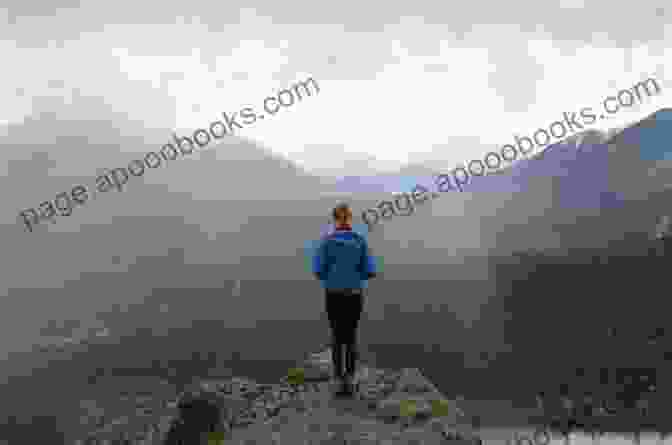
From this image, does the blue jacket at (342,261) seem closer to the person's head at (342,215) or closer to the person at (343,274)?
the person at (343,274)

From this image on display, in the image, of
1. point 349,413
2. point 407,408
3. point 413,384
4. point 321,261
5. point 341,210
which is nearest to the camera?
point 349,413

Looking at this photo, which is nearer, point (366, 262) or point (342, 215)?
point (342, 215)

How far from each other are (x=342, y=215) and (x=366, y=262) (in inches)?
40.1

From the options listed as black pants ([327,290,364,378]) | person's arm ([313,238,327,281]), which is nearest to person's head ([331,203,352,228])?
person's arm ([313,238,327,281])

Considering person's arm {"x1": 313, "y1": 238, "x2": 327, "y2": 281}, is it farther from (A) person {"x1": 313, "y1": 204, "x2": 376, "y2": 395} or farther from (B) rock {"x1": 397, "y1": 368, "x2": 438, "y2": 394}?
(B) rock {"x1": 397, "y1": 368, "x2": 438, "y2": 394}

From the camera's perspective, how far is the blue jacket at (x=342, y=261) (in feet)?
38.8

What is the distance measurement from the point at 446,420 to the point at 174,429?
2194 inches

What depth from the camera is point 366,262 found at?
39.1 feet

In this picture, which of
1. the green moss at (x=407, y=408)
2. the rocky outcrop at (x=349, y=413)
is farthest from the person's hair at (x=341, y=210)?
the green moss at (x=407, y=408)

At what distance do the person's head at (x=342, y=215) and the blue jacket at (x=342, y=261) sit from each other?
0.53 feet

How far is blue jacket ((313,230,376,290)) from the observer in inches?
465

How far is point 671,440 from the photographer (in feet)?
640

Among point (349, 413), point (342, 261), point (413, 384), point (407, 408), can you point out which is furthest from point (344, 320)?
point (413, 384)

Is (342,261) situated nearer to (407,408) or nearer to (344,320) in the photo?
(344,320)
